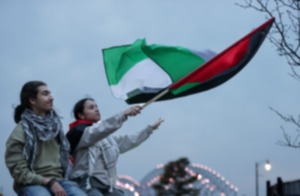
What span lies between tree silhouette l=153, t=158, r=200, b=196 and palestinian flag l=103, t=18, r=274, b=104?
171 ft

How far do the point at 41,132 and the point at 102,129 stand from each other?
523 mm

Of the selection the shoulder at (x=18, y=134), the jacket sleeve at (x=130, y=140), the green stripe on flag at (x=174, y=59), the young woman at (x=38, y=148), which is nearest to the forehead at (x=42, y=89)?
the young woman at (x=38, y=148)

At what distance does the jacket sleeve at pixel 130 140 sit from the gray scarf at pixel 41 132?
3.36 feet

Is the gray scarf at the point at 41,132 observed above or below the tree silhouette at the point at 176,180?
below

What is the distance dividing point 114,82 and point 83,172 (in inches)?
49.9

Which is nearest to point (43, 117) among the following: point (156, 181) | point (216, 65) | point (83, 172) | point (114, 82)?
point (83, 172)

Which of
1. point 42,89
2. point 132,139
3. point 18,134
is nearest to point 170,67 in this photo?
point 132,139

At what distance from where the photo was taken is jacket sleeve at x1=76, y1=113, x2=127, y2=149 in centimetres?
438

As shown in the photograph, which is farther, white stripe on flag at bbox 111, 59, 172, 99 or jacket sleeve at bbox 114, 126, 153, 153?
white stripe on flag at bbox 111, 59, 172, 99

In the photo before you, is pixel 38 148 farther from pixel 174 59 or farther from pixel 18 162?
pixel 174 59

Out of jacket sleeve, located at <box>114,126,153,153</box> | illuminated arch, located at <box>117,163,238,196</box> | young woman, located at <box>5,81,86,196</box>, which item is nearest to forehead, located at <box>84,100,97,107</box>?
jacket sleeve, located at <box>114,126,153,153</box>

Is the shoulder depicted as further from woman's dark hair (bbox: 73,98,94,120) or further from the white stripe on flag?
the white stripe on flag

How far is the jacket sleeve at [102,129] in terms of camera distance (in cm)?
438

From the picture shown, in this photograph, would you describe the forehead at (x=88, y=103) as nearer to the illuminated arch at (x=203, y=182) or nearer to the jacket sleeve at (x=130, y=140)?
the jacket sleeve at (x=130, y=140)
